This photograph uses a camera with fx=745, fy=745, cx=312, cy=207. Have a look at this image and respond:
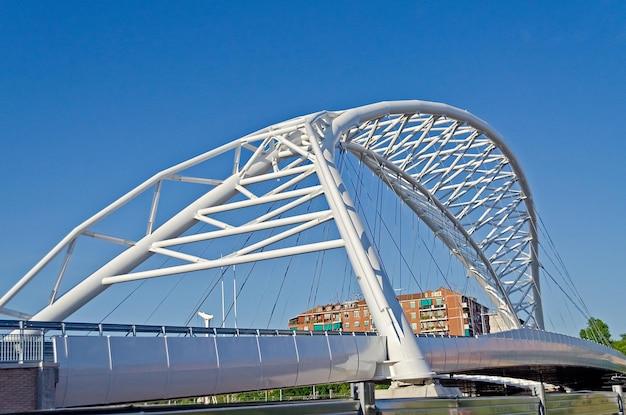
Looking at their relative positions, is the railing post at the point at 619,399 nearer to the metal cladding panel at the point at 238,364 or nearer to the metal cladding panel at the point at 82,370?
the metal cladding panel at the point at 238,364

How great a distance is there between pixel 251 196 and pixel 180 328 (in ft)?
44.4

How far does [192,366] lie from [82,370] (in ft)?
9.18

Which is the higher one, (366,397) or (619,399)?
(366,397)

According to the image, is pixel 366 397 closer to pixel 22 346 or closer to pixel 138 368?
pixel 22 346

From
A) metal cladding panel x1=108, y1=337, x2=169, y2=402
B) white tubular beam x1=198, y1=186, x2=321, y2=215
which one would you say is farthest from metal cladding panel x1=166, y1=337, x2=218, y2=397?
white tubular beam x1=198, y1=186, x2=321, y2=215

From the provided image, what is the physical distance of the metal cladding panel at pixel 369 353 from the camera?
869 inches

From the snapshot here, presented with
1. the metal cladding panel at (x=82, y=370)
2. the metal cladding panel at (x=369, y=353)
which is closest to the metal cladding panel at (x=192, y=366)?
the metal cladding panel at (x=82, y=370)

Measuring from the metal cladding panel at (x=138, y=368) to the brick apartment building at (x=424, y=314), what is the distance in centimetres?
10162

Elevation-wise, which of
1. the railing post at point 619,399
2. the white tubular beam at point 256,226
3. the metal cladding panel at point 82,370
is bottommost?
the railing post at point 619,399

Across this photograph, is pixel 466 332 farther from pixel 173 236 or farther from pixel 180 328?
pixel 180 328

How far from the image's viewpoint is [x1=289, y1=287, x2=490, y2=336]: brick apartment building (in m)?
120

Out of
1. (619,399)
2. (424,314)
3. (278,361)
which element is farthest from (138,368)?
(424,314)

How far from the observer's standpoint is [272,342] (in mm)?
20000

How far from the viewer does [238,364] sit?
61.3 feet
